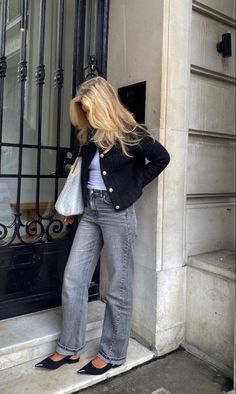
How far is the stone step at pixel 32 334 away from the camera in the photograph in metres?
2.54

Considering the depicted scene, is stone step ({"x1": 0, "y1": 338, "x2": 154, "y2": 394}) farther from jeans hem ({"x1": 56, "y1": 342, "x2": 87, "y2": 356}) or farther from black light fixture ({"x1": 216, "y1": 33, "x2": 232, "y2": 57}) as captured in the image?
black light fixture ({"x1": 216, "y1": 33, "x2": 232, "y2": 57})

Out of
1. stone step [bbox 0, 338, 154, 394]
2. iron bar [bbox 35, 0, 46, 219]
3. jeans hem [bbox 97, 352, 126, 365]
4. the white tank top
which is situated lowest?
stone step [bbox 0, 338, 154, 394]

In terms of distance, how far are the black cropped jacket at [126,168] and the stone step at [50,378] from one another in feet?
3.78

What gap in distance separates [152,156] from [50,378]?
162 cm

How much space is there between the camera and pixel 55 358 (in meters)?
2.55

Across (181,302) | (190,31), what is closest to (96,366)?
(181,302)

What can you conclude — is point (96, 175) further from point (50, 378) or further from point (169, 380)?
point (169, 380)

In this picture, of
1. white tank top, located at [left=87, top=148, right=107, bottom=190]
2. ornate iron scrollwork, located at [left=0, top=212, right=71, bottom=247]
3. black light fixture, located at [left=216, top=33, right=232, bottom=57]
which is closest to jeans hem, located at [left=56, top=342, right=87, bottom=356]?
ornate iron scrollwork, located at [left=0, top=212, right=71, bottom=247]

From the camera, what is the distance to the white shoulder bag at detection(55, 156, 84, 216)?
2.55 m

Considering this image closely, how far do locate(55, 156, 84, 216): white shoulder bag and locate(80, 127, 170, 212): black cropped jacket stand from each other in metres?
0.04

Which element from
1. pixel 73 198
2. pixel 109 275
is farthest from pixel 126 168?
pixel 109 275

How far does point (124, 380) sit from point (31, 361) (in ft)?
2.20

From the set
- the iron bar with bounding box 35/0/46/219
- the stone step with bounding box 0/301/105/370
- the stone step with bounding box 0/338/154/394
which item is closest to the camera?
the stone step with bounding box 0/338/154/394

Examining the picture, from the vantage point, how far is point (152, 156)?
8.05 feet
